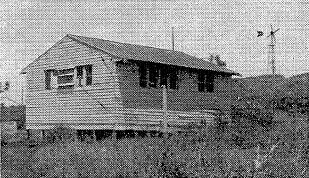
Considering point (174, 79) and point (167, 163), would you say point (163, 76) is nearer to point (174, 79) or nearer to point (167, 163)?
point (174, 79)

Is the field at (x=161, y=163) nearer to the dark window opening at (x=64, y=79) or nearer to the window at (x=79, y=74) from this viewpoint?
the window at (x=79, y=74)

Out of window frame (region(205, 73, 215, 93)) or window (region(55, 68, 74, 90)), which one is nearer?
window (region(55, 68, 74, 90))

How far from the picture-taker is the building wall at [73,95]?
2106cm

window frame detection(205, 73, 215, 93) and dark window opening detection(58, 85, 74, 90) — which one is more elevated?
window frame detection(205, 73, 215, 93)

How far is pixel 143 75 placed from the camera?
22.1 m

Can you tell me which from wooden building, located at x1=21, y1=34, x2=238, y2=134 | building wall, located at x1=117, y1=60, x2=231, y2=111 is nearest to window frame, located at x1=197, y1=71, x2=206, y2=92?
wooden building, located at x1=21, y1=34, x2=238, y2=134

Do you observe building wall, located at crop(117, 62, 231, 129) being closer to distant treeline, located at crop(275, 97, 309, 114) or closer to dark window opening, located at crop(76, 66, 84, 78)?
Answer: dark window opening, located at crop(76, 66, 84, 78)

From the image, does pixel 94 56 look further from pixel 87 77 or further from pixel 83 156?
pixel 83 156

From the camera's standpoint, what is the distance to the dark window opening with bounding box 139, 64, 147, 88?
2184 cm

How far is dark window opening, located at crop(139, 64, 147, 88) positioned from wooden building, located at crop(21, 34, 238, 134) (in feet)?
0.15

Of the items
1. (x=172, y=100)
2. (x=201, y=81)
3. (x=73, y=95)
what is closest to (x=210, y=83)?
(x=201, y=81)

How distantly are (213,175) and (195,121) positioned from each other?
1694cm

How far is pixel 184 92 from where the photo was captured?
2403 cm

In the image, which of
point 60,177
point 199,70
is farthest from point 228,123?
point 60,177
